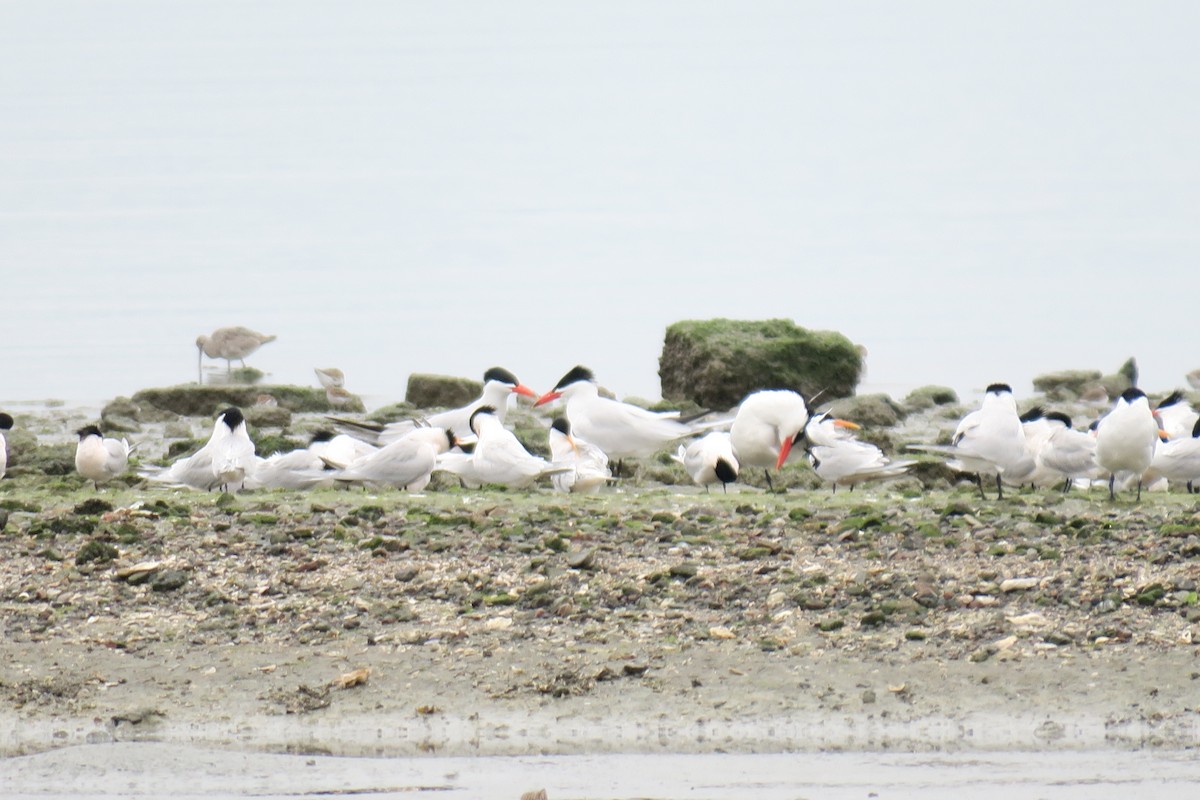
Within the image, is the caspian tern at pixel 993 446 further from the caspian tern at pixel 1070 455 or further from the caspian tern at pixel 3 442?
the caspian tern at pixel 3 442

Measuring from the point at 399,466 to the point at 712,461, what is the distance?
1820mm

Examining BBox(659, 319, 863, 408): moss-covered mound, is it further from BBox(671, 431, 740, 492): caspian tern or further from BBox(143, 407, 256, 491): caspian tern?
BBox(143, 407, 256, 491): caspian tern

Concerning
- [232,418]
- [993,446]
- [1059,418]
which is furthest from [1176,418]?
[232,418]

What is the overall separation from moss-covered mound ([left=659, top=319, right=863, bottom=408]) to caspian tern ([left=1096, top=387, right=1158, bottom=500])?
214 inches

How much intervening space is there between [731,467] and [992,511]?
2.39 meters

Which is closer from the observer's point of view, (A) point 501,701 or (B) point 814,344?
(A) point 501,701

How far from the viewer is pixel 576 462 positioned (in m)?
10.7

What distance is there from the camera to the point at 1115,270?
79.2 ft

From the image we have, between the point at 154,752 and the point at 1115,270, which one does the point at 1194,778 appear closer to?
the point at 154,752

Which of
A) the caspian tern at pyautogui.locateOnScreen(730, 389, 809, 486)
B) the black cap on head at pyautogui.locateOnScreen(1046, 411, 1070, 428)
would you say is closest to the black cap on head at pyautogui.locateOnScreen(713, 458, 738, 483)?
the caspian tern at pyautogui.locateOnScreen(730, 389, 809, 486)

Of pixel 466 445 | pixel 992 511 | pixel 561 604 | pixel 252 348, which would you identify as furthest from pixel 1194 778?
pixel 252 348

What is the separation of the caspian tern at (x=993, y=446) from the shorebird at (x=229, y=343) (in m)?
9.96

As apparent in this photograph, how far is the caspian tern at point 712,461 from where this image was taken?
10539mm

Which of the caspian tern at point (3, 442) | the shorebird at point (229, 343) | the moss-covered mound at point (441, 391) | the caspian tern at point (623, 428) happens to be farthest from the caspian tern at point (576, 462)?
the shorebird at point (229, 343)
